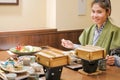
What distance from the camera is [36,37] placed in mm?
3271

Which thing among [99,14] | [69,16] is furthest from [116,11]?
[99,14]

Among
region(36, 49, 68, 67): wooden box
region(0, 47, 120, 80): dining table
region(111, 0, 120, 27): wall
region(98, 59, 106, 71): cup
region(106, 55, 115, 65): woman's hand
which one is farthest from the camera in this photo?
region(111, 0, 120, 27): wall

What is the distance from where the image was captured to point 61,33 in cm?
343

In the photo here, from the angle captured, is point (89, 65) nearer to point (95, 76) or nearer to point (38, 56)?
point (95, 76)

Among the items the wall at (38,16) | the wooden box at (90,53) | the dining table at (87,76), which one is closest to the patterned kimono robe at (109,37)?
the dining table at (87,76)

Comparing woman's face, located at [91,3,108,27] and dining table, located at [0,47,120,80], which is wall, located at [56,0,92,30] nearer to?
woman's face, located at [91,3,108,27]

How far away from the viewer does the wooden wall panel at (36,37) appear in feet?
10.1

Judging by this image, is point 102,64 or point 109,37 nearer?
point 102,64

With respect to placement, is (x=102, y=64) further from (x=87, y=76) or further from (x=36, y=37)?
(x=36, y=37)

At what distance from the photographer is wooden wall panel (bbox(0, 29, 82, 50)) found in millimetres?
3084

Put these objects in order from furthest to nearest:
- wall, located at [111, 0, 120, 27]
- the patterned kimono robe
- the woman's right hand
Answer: wall, located at [111, 0, 120, 27] → the woman's right hand → the patterned kimono robe

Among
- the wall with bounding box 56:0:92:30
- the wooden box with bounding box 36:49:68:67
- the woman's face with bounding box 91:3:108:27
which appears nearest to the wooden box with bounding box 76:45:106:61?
the wooden box with bounding box 36:49:68:67

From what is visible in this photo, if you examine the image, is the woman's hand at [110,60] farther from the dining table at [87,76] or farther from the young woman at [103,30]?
the young woman at [103,30]

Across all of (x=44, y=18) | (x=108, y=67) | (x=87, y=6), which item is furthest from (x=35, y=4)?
(x=108, y=67)
